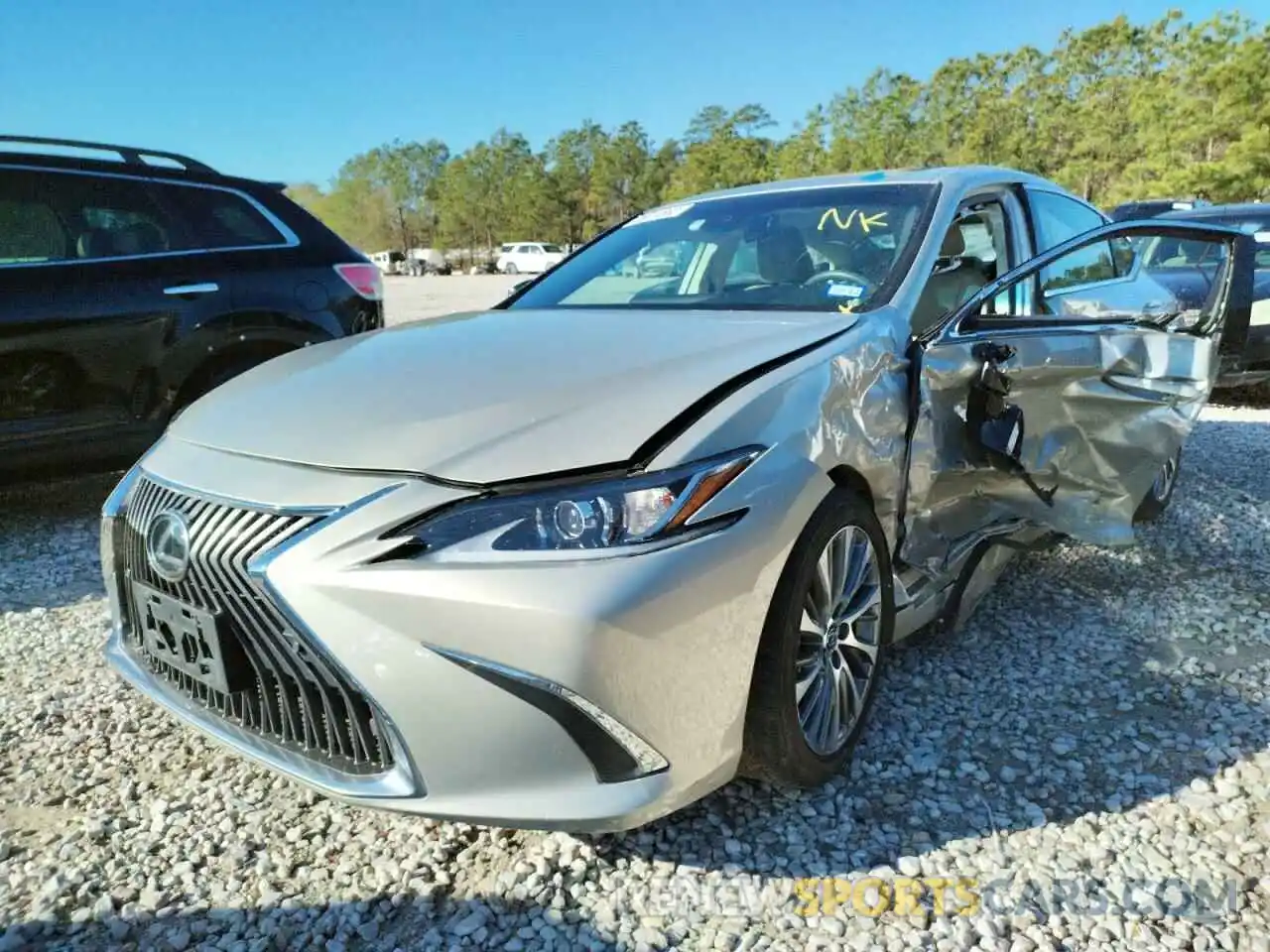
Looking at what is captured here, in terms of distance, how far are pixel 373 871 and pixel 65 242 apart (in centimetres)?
372

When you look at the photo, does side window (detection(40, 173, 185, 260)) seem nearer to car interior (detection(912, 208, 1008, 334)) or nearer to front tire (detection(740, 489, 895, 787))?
car interior (detection(912, 208, 1008, 334))

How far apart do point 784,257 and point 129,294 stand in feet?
10.4

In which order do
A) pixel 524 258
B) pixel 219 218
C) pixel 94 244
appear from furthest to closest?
pixel 524 258 < pixel 219 218 < pixel 94 244

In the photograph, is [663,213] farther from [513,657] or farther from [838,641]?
[513,657]

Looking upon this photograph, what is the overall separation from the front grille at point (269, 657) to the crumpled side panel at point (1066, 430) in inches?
63.4

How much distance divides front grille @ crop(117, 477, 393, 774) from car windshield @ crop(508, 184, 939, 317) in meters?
1.56

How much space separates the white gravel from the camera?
187 centimetres

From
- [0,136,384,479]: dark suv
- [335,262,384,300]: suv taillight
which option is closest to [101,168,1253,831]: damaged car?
[0,136,384,479]: dark suv

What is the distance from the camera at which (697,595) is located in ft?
5.77

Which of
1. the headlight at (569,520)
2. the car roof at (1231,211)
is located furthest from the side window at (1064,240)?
the car roof at (1231,211)

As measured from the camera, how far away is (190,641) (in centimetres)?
195

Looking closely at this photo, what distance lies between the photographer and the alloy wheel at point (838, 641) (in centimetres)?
216

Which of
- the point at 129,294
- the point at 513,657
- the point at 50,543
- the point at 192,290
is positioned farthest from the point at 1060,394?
the point at 50,543

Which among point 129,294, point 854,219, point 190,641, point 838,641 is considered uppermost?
point 854,219
